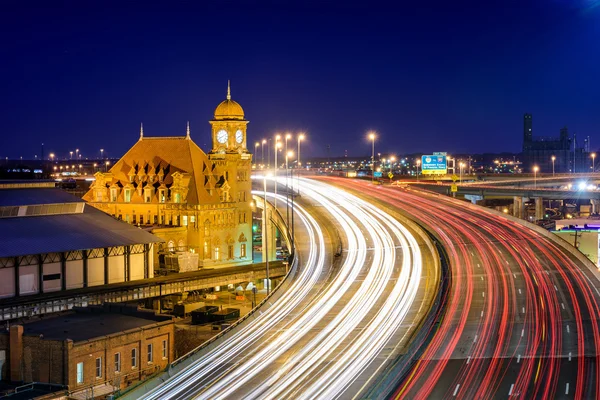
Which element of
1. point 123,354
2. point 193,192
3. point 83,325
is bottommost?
point 123,354

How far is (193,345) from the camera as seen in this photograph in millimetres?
66438

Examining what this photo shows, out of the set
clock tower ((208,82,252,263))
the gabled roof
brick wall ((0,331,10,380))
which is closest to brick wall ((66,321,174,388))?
brick wall ((0,331,10,380))

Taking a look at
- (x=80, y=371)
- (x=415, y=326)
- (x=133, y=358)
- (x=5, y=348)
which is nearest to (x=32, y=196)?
(x=5, y=348)

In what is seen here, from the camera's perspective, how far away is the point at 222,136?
105938mm

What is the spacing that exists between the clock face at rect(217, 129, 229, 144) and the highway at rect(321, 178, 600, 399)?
1129 inches

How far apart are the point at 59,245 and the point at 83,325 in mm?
19877

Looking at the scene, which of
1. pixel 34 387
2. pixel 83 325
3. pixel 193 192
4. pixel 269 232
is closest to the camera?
pixel 34 387

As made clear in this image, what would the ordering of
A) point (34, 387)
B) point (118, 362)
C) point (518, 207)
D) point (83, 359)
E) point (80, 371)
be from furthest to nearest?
point (518, 207) → point (118, 362) → point (83, 359) → point (80, 371) → point (34, 387)

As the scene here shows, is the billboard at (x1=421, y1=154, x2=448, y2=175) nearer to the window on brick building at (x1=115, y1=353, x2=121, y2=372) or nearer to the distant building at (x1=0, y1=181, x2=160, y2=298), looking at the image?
the distant building at (x1=0, y1=181, x2=160, y2=298)

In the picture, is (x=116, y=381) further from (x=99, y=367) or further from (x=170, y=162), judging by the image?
(x=170, y=162)

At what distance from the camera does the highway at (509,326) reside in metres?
42.6

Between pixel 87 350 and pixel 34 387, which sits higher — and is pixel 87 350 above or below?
above

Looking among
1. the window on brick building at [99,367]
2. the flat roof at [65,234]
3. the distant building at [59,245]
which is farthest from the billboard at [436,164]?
the window on brick building at [99,367]

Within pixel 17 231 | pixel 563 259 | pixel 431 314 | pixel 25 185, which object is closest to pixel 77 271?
pixel 17 231
